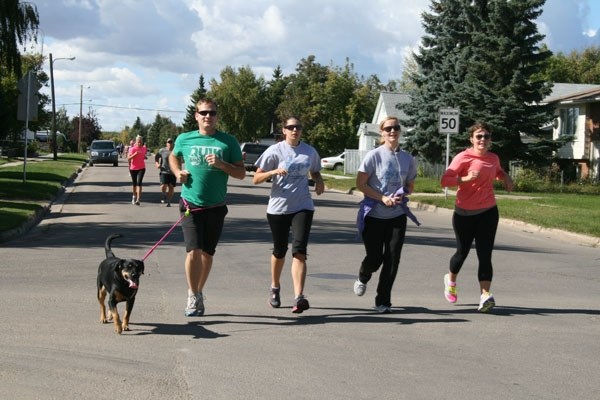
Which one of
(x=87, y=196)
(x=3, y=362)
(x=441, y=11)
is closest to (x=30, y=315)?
(x=3, y=362)

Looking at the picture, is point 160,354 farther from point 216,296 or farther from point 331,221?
point 331,221

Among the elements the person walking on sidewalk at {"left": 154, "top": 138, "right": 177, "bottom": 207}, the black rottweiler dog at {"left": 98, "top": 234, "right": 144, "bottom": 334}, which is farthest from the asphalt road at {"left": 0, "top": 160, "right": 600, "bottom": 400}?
the person walking on sidewalk at {"left": 154, "top": 138, "right": 177, "bottom": 207}

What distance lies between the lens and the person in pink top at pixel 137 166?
24047mm

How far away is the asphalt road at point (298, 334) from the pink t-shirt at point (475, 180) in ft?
3.62

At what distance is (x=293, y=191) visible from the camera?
8.82 meters

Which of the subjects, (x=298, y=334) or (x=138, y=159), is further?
(x=138, y=159)

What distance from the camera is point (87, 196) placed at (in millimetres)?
28438

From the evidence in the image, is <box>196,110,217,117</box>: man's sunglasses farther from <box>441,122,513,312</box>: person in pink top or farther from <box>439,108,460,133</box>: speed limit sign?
<box>439,108,460,133</box>: speed limit sign

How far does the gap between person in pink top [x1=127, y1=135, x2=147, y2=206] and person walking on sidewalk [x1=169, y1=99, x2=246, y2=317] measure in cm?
1571

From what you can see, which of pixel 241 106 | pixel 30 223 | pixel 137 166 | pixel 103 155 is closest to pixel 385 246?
pixel 30 223

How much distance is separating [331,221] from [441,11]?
102 feet

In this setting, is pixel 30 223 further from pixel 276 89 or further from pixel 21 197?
pixel 276 89

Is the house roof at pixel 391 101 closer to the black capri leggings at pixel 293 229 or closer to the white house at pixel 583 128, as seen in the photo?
the white house at pixel 583 128

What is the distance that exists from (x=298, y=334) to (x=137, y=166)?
665 inches
